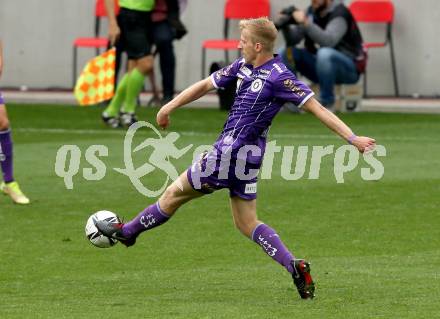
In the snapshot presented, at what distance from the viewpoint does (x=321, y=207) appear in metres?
12.2

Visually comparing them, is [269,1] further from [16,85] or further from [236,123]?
[236,123]

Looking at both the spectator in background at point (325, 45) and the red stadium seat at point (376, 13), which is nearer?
the spectator in background at point (325, 45)

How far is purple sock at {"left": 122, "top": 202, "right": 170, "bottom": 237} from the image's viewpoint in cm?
892

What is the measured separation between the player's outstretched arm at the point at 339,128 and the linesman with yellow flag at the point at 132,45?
972 centimetres

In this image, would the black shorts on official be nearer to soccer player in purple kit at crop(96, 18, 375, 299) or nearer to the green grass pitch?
the green grass pitch

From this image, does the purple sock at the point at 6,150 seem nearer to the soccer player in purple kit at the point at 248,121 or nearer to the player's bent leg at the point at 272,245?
the soccer player in purple kit at the point at 248,121

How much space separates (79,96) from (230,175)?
12193 mm

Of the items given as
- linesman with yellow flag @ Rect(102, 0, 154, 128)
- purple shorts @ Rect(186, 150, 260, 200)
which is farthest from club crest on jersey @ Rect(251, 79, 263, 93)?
linesman with yellow flag @ Rect(102, 0, 154, 128)

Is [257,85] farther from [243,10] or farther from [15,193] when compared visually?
[243,10]

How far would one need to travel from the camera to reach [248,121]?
8586mm

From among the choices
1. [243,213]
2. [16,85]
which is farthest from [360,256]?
[16,85]

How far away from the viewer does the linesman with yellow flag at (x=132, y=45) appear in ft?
59.2

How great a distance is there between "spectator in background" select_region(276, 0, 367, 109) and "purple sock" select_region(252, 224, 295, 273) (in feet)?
39.4

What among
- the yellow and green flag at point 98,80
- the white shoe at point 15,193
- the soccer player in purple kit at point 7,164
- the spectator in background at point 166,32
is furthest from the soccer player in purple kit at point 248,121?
the yellow and green flag at point 98,80
